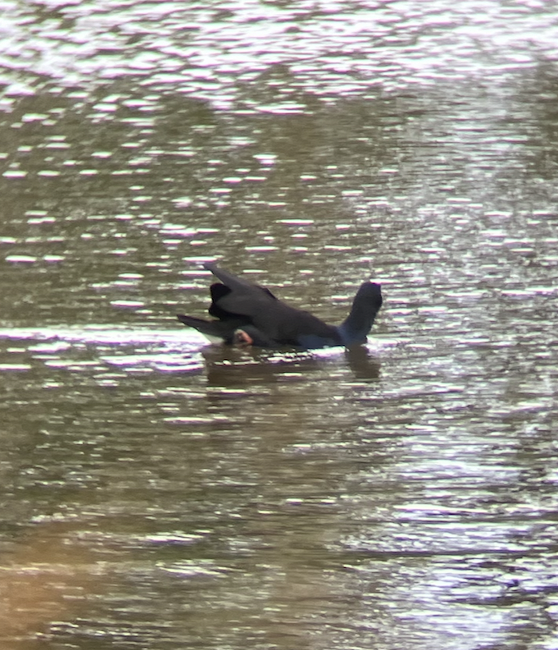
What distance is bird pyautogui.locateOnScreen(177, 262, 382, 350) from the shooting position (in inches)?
317

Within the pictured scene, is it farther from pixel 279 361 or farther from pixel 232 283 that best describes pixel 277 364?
pixel 232 283

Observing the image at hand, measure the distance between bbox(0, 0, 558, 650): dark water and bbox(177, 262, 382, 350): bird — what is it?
0.45 ft

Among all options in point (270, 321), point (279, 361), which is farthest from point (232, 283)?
point (279, 361)

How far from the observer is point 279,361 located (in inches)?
320

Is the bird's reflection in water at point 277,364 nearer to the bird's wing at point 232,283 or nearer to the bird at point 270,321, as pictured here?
the bird at point 270,321

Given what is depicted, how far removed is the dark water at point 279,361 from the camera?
17.2 feet

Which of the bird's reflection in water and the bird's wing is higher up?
the bird's wing

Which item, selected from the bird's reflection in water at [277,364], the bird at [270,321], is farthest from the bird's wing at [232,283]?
the bird's reflection in water at [277,364]

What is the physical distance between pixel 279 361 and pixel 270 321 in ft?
0.77

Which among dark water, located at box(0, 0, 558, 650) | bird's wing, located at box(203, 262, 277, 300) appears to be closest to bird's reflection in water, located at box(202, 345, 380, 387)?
dark water, located at box(0, 0, 558, 650)

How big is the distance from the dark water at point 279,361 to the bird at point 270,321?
136mm

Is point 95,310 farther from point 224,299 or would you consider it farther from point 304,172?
point 304,172

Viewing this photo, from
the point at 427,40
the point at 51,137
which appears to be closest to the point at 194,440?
the point at 51,137

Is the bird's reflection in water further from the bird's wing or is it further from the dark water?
the bird's wing
